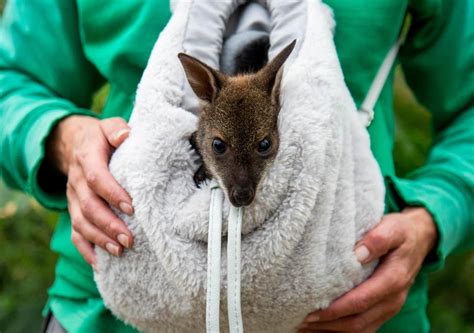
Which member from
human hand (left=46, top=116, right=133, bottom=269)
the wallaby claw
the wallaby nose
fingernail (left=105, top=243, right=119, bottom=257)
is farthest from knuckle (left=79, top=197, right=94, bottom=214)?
the wallaby nose

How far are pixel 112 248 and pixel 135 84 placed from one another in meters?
0.45

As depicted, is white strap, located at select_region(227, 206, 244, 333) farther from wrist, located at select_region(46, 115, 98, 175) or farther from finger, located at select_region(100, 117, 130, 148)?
wrist, located at select_region(46, 115, 98, 175)

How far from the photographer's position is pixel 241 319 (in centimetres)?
138

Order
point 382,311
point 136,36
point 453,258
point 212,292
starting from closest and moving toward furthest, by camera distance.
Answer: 1. point 212,292
2. point 382,311
3. point 136,36
4. point 453,258

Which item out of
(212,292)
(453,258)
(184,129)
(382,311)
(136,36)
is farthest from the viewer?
(453,258)

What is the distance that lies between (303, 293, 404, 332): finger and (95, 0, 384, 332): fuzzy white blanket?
8cm

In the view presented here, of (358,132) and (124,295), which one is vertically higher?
(358,132)

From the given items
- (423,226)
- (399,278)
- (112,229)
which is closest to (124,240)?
(112,229)

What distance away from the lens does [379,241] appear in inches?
59.9

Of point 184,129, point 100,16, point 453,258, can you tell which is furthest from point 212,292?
point 453,258

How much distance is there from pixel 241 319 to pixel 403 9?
2.75ft

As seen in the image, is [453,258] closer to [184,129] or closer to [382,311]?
[382,311]

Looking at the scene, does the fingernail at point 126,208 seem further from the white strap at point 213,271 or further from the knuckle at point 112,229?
the white strap at point 213,271

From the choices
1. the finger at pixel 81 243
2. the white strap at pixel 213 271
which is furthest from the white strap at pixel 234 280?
the finger at pixel 81 243
